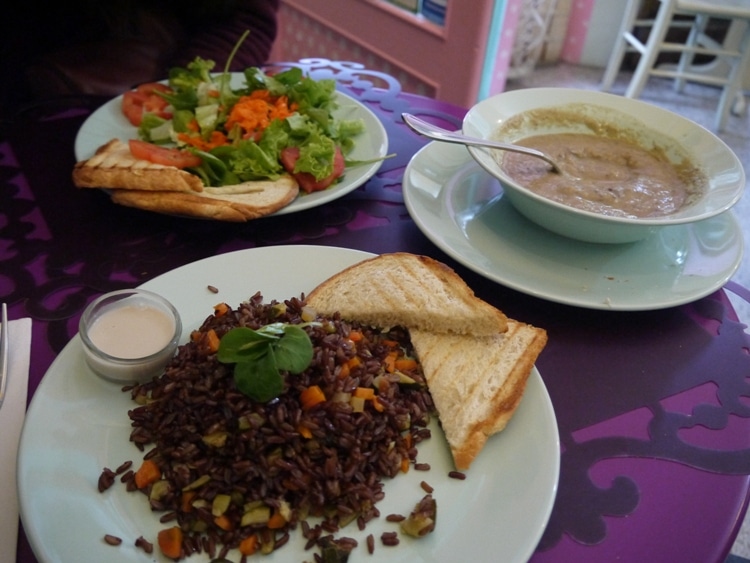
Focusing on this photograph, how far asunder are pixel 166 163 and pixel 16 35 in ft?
9.17

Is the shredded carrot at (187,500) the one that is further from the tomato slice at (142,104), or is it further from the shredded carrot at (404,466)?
the tomato slice at (142,104)

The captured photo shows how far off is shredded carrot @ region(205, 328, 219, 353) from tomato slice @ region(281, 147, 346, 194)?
0.92 metres

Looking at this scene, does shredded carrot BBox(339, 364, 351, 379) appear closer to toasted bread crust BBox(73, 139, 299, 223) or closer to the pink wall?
toasted bread crust BBox(73, 139, 299, 223)

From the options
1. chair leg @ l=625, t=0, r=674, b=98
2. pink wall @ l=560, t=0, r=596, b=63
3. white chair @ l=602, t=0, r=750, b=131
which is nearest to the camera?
white chair @ l=602, t=0, r=750, b=131

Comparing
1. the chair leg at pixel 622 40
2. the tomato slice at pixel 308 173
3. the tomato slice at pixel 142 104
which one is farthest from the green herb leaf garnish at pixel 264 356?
the chair leg at pixel 622 40

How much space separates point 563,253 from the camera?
6.60 feet

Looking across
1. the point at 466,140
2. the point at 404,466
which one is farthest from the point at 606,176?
the point at 404,466

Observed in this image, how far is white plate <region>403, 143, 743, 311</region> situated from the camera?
1.83 m

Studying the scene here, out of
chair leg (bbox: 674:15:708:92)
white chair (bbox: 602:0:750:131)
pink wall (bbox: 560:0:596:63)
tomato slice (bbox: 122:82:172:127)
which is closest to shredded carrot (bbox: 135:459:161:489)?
tomato slice (bbox: 122:82:172:127)

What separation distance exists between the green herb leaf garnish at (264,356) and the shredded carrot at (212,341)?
9 cm

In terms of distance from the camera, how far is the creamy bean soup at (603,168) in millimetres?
2039

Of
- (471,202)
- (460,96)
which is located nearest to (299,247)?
(471,202)

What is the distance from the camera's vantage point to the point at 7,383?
155 centimetres

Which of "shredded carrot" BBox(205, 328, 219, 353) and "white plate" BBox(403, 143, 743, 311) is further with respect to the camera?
"white plate" BBox(403, 143, 743, 311)
